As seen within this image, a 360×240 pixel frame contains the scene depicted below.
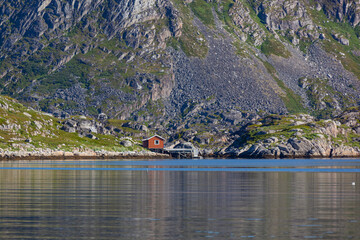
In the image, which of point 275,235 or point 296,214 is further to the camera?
point 296,214

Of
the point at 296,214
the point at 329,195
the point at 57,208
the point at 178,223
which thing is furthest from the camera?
the point at 329,195

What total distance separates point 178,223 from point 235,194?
2257 cm

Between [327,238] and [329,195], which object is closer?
[327,238]

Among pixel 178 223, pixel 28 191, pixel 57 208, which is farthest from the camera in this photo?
pixel 28 191

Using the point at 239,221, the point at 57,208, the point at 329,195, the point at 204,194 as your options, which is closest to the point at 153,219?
the point at 239,221

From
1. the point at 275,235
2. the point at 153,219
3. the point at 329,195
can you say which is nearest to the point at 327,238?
the point at 275,235

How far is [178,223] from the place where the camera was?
1422 inches

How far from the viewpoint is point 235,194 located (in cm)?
5800

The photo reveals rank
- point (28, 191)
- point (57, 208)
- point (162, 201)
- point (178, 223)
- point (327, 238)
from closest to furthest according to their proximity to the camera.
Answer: point (327, 238), point (178, 223), point (57, 208), point (162, 201), point (28, 191)

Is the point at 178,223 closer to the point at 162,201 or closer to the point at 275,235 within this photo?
the point at 275,235

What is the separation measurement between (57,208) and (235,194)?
1993cm

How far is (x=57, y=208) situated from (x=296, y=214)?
1732 cm

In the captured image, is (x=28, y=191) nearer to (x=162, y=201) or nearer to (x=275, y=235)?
(x=162, y=201)

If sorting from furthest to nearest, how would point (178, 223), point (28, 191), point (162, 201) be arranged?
point (28, 191), point (162, 201), point (178, 223)
